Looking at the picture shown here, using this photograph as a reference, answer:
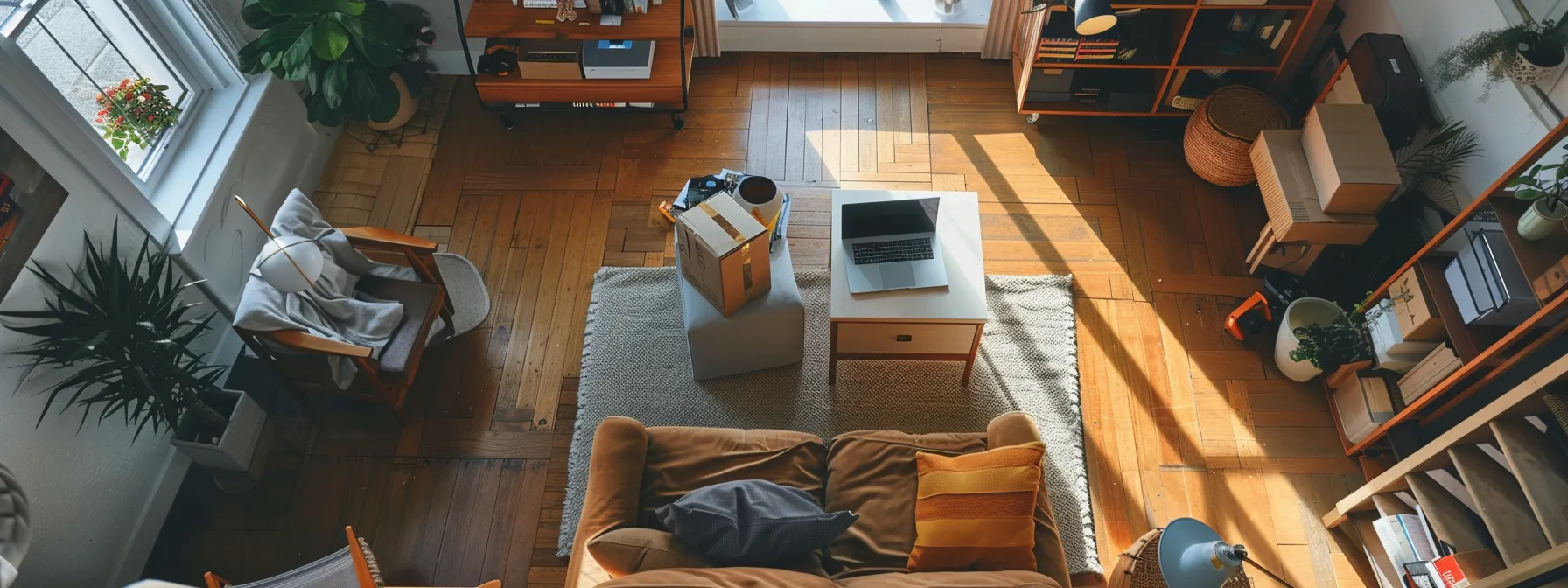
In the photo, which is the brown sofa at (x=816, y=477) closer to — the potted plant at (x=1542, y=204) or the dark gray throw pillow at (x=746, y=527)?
the dark gray throw pillow at (x=746, y=527)

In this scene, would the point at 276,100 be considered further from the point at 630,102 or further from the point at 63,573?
the point at 63,573

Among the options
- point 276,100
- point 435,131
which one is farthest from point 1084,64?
point 276,100

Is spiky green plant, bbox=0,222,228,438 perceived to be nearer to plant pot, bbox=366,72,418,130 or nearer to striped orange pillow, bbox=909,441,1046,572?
plant pot, bbox=366,72,418,130

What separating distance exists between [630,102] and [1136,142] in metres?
2.45

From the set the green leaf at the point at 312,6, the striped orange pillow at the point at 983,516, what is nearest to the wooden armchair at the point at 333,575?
the striped orange pillow at the point at 983,516

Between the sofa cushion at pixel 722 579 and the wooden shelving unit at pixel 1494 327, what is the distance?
2.15m

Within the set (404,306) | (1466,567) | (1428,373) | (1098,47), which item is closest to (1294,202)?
(1428,373)

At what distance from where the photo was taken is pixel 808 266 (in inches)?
158

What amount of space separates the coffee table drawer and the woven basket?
5.31 ft

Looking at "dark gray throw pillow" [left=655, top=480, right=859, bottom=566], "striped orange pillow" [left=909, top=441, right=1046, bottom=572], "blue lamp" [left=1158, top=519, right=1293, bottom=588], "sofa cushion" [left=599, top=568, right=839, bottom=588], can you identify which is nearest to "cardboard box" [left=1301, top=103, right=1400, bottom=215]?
"striped orange pillow" [left=909, top=441, right=1046, bottom=572]

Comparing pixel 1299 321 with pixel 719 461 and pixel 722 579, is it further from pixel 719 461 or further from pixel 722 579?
pixel 722 579

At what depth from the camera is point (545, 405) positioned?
11.8 feet

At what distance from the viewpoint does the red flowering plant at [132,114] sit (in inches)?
133

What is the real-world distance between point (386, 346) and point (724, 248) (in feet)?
4.43
